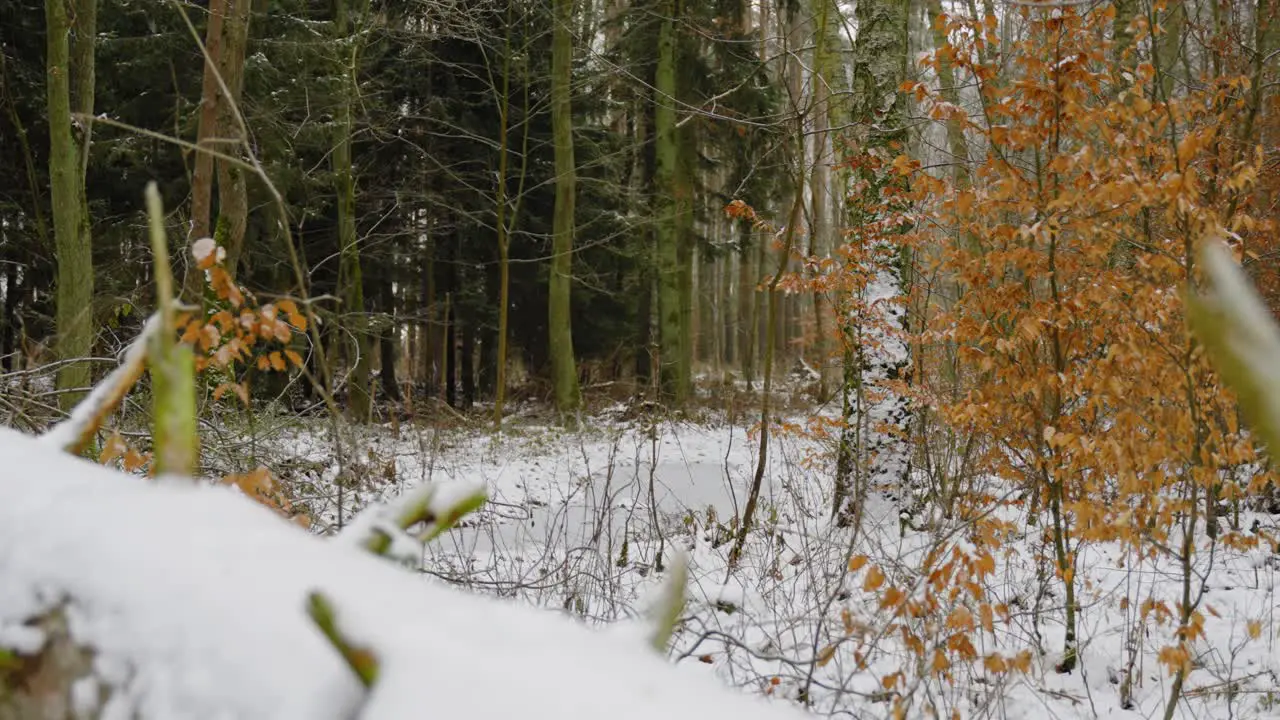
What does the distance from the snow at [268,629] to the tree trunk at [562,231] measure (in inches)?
494

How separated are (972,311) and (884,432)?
203 cm

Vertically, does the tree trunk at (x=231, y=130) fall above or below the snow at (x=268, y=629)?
above

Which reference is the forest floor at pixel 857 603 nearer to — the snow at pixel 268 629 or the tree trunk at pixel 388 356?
the snow at pixel 268 629

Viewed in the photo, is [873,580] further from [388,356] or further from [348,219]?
[388,356]

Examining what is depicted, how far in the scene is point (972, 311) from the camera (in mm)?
4422

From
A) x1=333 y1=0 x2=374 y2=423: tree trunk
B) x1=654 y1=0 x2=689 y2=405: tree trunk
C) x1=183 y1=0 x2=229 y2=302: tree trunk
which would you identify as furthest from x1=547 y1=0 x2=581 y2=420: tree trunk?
x1=183 y1=0 x2=229 y2=302: tree trunk

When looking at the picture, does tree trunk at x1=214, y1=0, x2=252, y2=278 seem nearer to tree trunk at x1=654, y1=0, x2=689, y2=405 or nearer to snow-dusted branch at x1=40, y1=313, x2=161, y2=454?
snow-dusted branch at x1=40, y1=313, x2=161, y2=454

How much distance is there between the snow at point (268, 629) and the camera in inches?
29.5

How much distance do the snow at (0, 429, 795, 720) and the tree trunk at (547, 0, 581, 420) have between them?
12535 millimetres

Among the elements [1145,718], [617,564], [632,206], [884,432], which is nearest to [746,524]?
[617,564]

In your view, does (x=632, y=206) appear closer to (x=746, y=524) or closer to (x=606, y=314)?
(x=606, y=314)

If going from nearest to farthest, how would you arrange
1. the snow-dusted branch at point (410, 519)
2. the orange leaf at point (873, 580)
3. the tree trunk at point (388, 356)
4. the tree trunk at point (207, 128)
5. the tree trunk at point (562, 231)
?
the snow-dusted branch at point (410, 519) → the orange leaf at point (873, 580) → the tree trunk at point (207, 128) → the tree trunk at point (562, 231) → the tree trunk at point (388, 356)

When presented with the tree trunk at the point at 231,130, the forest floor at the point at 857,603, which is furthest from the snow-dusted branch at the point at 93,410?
the tree trunk at the point at 231,130

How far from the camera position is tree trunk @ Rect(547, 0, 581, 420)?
45.3 feet
